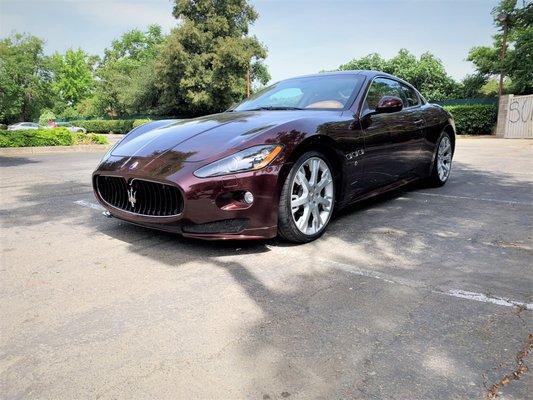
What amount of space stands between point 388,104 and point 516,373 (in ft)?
9.32

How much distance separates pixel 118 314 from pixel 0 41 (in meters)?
43.0

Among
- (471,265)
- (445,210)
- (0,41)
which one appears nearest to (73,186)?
(445,210)

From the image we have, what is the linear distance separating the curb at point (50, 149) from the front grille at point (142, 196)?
36.5 feet

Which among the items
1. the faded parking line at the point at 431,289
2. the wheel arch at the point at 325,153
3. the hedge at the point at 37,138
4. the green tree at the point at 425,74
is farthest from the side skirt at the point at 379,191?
the green tree at the point at 425,74

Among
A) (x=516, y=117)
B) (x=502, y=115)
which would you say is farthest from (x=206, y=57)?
(x=516, y=117)

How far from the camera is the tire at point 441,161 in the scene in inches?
221

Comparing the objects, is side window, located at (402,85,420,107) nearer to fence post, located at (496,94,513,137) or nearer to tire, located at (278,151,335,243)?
tire, located at (278,151,335,243)

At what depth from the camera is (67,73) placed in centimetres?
6800

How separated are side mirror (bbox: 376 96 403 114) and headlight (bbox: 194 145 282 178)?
1.50 metres

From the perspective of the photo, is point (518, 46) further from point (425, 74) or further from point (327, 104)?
point (327, 104)

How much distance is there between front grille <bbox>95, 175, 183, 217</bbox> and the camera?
10.00ft

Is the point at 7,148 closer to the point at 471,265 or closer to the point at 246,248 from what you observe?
the point at 246,248

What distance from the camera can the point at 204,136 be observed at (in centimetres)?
338

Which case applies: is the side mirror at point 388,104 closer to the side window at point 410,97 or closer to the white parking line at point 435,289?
the side window at point 410,97
